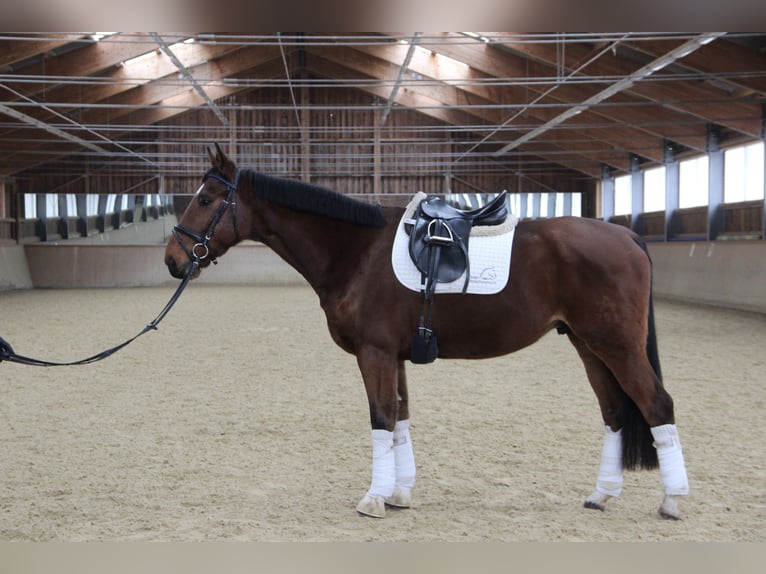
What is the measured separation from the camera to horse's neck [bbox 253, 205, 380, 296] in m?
3.13

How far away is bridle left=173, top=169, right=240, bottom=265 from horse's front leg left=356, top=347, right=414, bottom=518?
2.71ft

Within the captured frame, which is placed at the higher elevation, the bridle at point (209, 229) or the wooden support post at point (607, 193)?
the wooden support post at point (607, 193)

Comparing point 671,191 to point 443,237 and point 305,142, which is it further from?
point 443,237

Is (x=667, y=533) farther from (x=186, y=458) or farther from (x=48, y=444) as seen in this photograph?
(x=48, y=444)

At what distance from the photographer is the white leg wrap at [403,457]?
3.12 metres

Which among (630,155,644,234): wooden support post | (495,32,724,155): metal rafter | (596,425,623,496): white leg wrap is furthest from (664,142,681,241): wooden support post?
(596,425,623,496): white leg wrap

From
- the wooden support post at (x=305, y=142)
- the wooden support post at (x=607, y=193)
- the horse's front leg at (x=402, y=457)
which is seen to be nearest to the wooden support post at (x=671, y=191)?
the wooden support post at (x=607, y=193)

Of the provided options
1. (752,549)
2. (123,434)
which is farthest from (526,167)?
(752,549)

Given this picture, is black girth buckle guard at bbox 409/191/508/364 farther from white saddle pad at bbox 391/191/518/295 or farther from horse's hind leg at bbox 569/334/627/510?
horse's hind leg at bbox 569/334/627/510

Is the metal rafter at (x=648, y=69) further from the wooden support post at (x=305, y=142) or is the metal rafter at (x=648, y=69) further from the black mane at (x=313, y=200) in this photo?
the wooden support post at (x=305, y=142)

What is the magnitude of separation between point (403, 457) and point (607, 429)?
3.07 ft

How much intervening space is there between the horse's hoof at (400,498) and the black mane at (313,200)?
1.19m

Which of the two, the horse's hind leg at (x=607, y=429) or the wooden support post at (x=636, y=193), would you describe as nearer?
the horse's hind leg at (x=607, y=429)

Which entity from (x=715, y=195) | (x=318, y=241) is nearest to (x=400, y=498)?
(x=318, y=241)
